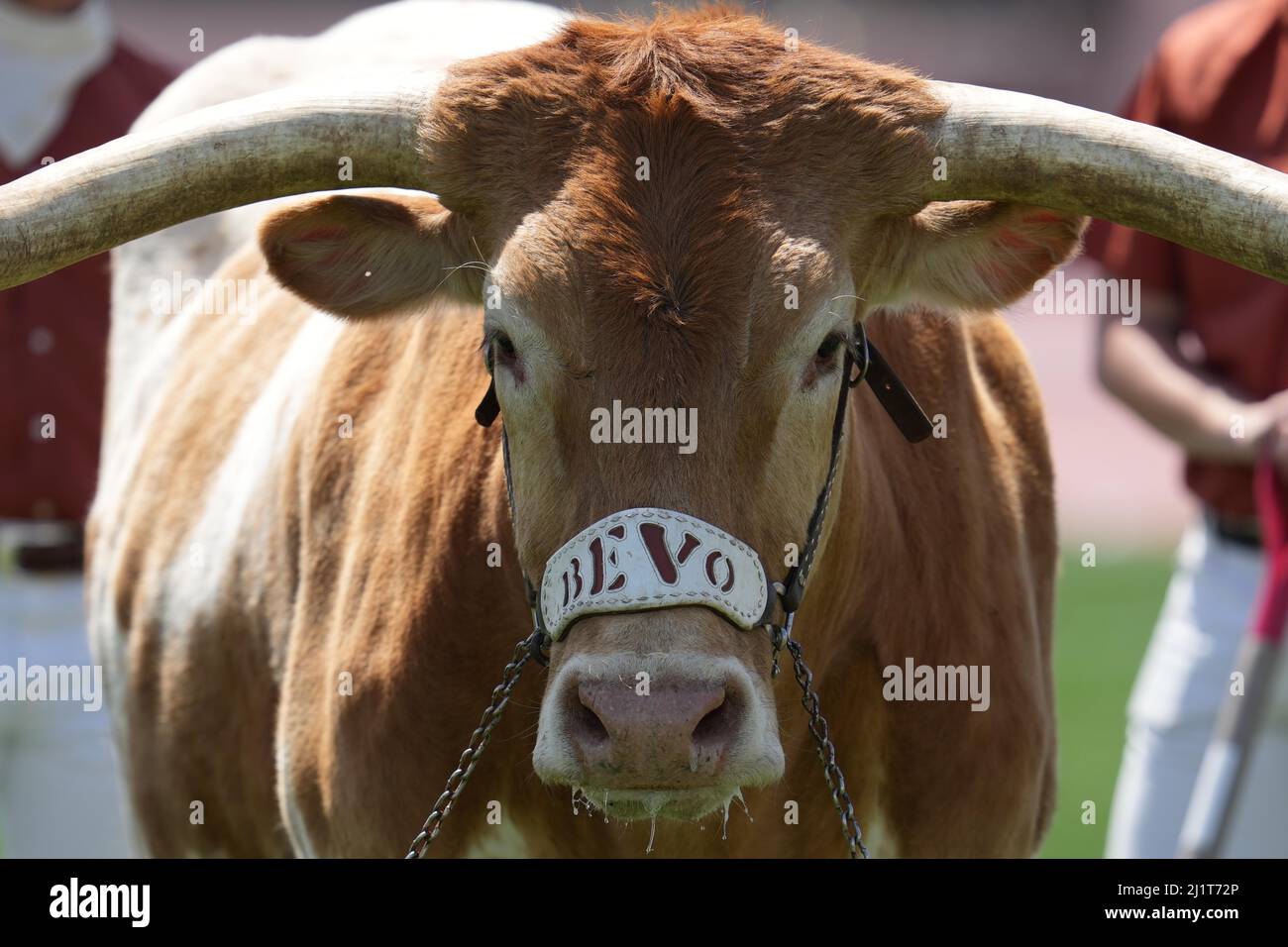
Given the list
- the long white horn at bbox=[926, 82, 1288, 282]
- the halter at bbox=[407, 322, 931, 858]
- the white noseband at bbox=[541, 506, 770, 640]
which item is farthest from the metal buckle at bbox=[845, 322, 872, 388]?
the white noseband at bbox=[541, 506, 770, 640]

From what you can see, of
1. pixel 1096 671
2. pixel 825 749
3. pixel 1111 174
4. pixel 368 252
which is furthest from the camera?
pixel 1096 671

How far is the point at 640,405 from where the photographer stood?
3.08 m

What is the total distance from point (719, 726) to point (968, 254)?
1178 mm

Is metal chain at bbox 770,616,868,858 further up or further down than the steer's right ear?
further down

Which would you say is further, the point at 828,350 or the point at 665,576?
the point at 828,350

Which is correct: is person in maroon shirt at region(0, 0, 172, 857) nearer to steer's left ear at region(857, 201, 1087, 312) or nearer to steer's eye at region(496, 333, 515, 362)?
steer's eye at region(496, 333, 515, 362)

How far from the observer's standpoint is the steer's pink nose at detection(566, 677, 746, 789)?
291cm

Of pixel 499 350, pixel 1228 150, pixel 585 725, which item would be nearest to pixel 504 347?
pixel 499 350

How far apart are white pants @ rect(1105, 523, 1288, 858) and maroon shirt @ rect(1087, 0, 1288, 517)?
204mm

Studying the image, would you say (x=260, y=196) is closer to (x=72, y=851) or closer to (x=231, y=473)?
(x=231, y=473)

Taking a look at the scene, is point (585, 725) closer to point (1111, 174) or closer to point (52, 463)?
point (1111, 174)
